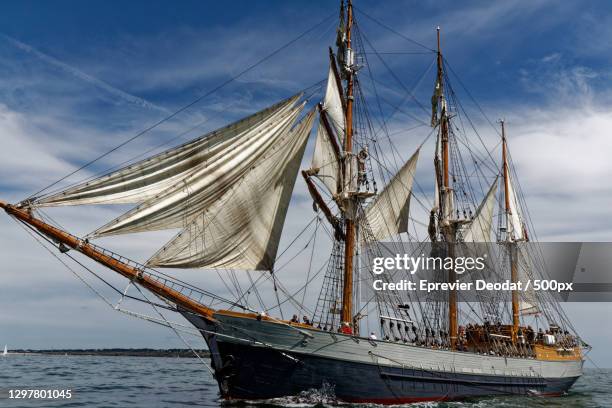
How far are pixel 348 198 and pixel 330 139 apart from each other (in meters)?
3.57

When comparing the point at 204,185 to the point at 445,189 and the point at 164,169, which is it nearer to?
the point at 164,169

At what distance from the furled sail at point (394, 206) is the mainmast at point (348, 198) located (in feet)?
32.0

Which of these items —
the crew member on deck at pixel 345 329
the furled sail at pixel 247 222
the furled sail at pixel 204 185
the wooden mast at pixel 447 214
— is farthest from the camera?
the wooden mast at pixel 447 214

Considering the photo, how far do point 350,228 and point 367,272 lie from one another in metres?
4.17

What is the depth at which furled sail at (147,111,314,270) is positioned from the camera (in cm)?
2450

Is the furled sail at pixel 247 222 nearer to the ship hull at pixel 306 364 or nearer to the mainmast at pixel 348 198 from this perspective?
the ship hull at pixel 306 364

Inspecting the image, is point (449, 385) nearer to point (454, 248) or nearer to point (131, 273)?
point (454, 248)

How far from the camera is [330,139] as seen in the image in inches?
1277

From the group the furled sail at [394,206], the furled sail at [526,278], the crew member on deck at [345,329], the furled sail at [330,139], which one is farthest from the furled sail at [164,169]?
the furled sail at [526,278]

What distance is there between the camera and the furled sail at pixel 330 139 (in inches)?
1247

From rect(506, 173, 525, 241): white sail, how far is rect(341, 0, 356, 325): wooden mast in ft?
78.1

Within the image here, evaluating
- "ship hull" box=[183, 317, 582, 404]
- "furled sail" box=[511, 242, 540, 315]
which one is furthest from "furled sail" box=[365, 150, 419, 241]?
"ship hull" box=[183, 317, 582, 404]

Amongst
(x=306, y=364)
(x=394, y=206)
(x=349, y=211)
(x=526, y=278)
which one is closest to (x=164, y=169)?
(x=306, y=364)

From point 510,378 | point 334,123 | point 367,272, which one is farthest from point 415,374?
point 334,123
